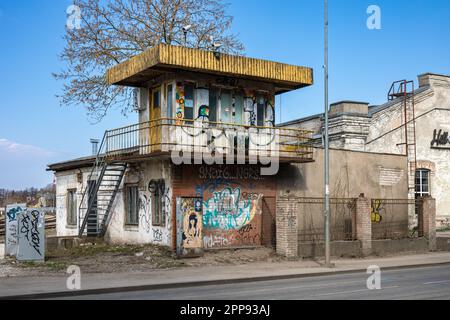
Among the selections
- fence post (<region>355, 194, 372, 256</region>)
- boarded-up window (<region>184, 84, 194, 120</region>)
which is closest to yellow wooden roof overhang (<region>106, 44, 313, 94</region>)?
boarded-up window (<region>184, 84, 194, 120</region>)

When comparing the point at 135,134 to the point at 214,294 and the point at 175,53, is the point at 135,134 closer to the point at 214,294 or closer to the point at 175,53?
the point at 175,53

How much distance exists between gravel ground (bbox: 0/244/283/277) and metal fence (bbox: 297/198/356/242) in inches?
108

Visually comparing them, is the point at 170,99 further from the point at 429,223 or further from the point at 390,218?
the point at 429,223

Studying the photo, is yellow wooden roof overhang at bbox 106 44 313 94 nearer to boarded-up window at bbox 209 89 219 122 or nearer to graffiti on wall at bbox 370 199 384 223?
boarded-up window at bbox 209 89 219 122

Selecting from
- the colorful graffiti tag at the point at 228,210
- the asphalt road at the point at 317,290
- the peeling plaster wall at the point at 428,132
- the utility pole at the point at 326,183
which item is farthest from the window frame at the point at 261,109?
the peeling plaster wall at the point at 428,132

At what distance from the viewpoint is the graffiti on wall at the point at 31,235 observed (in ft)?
62.7

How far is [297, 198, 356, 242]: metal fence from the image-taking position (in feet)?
80.0

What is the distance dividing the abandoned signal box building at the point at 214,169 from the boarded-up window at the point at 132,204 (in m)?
0.04

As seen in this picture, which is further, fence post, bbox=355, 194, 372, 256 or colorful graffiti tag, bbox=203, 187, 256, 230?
fence post, bbox=355, 194, 372, 256

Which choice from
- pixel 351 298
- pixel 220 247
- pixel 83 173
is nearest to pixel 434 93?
pixel 220 247

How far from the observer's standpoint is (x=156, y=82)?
74.2 ft

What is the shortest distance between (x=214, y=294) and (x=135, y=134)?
11.0m

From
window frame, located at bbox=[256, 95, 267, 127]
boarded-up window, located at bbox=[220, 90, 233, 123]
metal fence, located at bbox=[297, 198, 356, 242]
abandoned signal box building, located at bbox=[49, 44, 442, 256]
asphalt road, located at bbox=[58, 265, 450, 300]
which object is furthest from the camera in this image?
metal fence, located at bbox=[297, 198, 356, 242]

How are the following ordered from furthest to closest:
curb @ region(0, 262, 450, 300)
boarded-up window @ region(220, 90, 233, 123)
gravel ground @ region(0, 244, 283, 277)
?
boarded-up window @ region(220, 90, 233, 123) < gravel ground @ region(0, 244, 283, 277) < curb @ region(0, 262, 450, 300)
